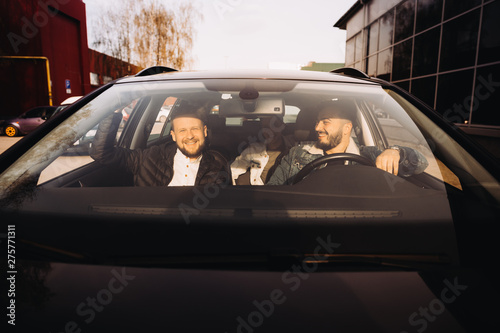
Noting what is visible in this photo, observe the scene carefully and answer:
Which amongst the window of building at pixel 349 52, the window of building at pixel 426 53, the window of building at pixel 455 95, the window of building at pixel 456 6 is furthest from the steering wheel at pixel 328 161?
the window of building at pixel 349 52

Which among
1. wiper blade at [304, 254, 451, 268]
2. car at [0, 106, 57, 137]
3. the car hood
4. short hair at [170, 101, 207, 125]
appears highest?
short hair at [170, 101, 207, 125]

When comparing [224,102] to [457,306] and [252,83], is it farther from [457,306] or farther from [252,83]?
[457,306]

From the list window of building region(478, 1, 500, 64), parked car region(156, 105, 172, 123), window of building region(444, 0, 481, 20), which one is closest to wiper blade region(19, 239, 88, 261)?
parked car region(156, 105, 172, 123)

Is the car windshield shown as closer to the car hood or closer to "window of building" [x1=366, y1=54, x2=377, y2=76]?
the car hood

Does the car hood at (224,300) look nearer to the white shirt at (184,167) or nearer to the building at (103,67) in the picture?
the white shirt at (184,167)

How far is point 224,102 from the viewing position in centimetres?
258

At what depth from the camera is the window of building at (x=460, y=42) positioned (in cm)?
1010

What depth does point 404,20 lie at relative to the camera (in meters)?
14.7

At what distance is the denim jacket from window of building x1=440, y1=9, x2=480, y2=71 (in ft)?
32.3

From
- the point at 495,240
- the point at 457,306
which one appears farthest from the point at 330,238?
the point at 495,240

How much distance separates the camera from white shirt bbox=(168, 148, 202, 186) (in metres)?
2.21

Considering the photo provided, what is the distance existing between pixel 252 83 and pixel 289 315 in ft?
3.68

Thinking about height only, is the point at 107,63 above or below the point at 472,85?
above

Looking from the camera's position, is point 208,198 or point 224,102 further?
point 224,102
